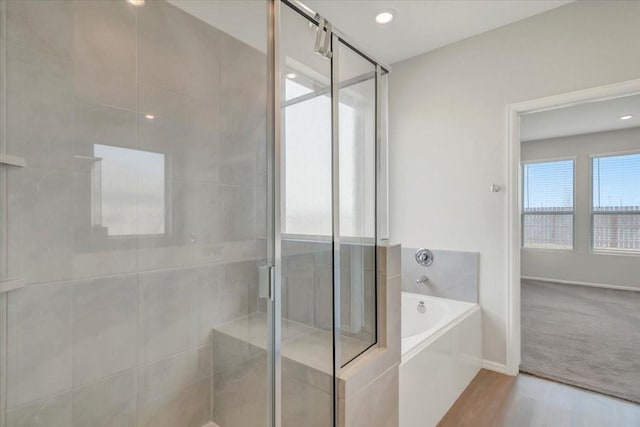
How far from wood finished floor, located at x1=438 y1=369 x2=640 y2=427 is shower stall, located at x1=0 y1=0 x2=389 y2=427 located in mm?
1065

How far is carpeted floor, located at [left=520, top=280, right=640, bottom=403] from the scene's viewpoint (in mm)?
2350

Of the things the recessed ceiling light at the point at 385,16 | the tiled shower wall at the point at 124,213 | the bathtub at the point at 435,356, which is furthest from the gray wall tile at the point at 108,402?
the recessed ceiling light at the point at 385,16

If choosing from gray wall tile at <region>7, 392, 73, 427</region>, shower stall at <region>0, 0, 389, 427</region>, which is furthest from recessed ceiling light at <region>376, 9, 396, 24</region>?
gray wall tile at <region>7, 392, 73, 427</region>

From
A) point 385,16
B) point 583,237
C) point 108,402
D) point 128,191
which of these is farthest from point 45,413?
point 583,237

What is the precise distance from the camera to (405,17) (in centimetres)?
233

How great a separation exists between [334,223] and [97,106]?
121cm

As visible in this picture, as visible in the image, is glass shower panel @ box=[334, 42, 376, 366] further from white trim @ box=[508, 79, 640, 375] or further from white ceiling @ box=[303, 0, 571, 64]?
white trim @ box=[508, 79, 640, 375]

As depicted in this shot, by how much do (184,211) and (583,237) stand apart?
6.25 metres

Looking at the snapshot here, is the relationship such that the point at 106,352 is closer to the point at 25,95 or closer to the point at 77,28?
the point at 25,95

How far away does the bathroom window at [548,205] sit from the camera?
5.45m

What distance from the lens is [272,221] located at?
1.24 m

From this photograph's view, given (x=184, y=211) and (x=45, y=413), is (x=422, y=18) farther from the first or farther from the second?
(x=45, y=413)

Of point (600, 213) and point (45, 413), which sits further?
point (600, 213)

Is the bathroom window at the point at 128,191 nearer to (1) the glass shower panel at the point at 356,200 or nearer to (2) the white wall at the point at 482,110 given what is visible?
(1) the glass shower panel at the point at 356,200
